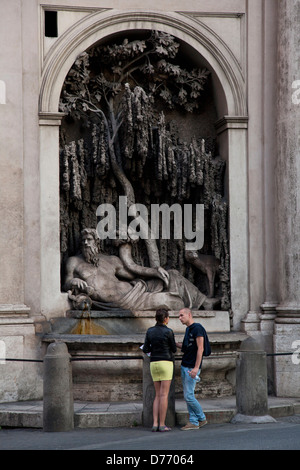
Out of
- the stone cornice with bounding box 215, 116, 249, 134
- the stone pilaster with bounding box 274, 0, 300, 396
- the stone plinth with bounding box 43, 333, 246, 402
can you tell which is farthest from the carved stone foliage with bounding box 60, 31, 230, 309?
the stone plinth with bounding box 43, 333, 246, 402

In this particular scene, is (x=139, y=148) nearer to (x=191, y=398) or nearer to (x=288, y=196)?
(x=288, y=196)

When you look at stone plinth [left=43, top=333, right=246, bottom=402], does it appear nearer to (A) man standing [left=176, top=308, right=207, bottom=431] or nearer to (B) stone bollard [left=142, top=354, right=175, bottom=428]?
(B) stone bollard [left=142, top=354, right=175, bottom=428]

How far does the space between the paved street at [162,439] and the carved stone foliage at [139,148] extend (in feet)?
12.4

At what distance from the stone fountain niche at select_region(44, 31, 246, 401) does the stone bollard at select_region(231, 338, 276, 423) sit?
1962 millimetres

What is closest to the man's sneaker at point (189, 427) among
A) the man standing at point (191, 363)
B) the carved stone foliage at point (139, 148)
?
the man standing at point (191, 363)

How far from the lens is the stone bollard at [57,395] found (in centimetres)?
1072

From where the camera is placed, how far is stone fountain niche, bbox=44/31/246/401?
44.5ft

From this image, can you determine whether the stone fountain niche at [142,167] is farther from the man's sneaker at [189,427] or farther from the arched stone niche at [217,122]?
the man's sneaker at [189,427]

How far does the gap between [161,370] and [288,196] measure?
4.42m

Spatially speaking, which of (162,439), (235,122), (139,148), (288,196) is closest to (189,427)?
(162,439)

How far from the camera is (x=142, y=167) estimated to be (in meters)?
14.4

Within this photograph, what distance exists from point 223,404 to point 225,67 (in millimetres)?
5592
